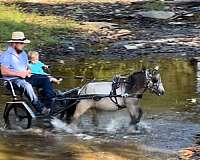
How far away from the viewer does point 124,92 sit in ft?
35.0

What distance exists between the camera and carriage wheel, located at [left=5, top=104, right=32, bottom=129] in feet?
35.4

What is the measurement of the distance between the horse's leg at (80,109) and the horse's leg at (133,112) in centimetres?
61

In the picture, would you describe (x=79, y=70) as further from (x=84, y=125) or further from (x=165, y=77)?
(x=84, y=125)

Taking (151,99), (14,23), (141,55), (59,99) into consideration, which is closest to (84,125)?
(59,99)

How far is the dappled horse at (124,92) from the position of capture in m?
10.5

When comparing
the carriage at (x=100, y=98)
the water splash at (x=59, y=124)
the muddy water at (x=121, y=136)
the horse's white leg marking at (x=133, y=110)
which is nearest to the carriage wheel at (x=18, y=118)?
the carriage at (x=100, y=98)

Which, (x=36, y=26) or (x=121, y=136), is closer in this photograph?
(x=121, y=136)

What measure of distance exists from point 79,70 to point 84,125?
20.2 feet

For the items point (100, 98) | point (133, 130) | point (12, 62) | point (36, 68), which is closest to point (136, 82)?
point (100, 98)

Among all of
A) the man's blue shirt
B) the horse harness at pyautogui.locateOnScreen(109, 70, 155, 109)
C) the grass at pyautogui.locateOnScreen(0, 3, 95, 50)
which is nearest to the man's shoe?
the man's blue shirt

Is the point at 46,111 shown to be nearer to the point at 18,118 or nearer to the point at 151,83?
the point at 18,118

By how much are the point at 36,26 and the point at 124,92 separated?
13392 mm

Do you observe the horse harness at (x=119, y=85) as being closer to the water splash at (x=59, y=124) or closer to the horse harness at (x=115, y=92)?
the horse harness at (x=115, y=92)

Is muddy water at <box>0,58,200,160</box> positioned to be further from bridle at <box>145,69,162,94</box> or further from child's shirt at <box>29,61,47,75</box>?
child's shirt at <box>29,61,47,75</box>
